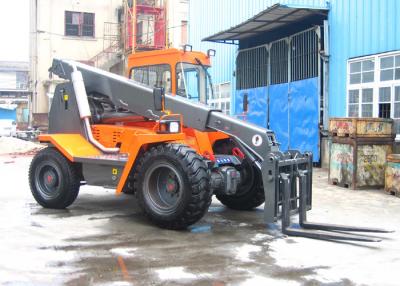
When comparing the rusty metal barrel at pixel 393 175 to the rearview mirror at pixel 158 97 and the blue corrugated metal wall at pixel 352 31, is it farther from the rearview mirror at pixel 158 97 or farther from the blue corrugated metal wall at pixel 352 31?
the rearview mirror at pixel 158 97

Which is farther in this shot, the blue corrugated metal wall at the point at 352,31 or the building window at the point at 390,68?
the blue corrugated metal wall at the point at 352,31

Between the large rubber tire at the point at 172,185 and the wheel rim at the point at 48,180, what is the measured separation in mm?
1935

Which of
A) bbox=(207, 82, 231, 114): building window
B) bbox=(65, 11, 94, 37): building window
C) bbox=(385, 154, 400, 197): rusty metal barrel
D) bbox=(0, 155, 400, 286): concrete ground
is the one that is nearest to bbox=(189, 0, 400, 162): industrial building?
bbox=(207, 82, 231, 114): building window

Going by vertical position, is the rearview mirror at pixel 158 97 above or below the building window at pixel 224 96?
below

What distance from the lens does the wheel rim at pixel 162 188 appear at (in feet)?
24.5

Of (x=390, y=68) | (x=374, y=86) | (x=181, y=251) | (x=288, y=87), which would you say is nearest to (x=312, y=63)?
(x=288, y=87)

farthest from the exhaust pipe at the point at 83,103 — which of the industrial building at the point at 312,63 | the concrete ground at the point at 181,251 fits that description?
the industrial building at the point at 312,63

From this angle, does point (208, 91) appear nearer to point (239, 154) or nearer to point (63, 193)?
point (239, 154)

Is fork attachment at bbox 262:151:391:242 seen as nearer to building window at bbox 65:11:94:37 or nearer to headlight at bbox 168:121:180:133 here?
headlight at bbox 168:121:180:133

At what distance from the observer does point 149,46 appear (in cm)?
3516

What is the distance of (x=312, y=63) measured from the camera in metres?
15.9

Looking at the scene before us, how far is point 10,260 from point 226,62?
55.0ft

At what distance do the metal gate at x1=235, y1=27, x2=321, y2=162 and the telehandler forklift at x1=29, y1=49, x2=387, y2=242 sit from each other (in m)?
5.82

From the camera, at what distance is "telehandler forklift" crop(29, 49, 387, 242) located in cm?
720
